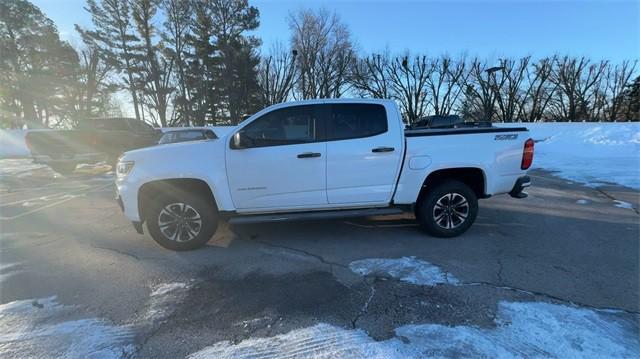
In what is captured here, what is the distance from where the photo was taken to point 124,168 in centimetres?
442

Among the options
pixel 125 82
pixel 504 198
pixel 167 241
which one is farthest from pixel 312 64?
pixel 167 241

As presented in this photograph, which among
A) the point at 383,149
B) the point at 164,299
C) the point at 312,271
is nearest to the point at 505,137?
the point at 383,149

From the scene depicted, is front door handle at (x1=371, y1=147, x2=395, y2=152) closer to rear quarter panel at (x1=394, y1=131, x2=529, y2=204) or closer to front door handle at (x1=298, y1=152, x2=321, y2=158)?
rear quarter panel at (x1=394, y1=131, x2=529, y2=204)

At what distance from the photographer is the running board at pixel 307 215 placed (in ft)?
14.5

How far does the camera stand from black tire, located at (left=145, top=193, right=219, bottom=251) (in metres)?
4.36

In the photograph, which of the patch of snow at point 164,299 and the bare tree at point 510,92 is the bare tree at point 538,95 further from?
the patch of snow at point 164,299

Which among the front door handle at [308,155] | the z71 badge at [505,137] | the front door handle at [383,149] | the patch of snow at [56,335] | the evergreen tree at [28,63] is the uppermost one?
the evergreen tree at [28,63]

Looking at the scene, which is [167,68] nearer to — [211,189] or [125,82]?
[125,82]

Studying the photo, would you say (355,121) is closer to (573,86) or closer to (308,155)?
(308,155)

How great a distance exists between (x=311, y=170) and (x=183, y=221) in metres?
1.81

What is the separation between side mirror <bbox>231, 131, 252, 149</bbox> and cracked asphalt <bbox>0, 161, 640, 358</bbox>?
4.54ft

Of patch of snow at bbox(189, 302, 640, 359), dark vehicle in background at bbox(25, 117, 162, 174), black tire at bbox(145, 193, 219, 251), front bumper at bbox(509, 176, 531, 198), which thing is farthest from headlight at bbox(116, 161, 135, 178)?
dark vehicle in background at bbox(25, 117, 162, 174)

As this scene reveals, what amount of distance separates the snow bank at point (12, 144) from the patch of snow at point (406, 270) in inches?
947

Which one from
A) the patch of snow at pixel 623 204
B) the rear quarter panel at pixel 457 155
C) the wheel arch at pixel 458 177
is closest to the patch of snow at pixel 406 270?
the rear quarter panel at pixel 457 155
